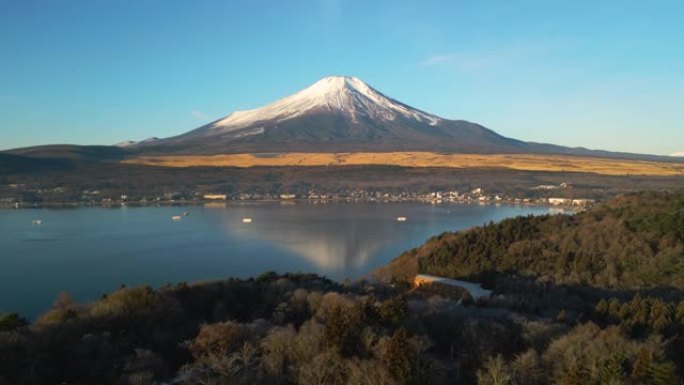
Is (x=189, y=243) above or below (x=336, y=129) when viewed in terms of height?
below

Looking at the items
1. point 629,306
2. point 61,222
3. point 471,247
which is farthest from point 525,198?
point 629,306

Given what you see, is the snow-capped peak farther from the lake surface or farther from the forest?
the forest

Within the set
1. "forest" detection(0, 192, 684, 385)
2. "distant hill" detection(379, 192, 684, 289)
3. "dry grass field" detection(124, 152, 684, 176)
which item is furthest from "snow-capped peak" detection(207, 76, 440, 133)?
"forest" detection(0, 192, 684, 385)

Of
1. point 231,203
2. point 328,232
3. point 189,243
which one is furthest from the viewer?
point 231,203

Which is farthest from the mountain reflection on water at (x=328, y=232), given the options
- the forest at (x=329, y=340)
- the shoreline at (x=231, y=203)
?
the forest at (x=329, y=340)

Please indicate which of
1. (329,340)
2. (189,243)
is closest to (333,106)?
(189,243)

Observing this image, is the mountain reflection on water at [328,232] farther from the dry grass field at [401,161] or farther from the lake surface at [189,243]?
the dry grass field at [401,161]

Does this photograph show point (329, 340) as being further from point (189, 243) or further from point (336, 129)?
point (336, 129)
